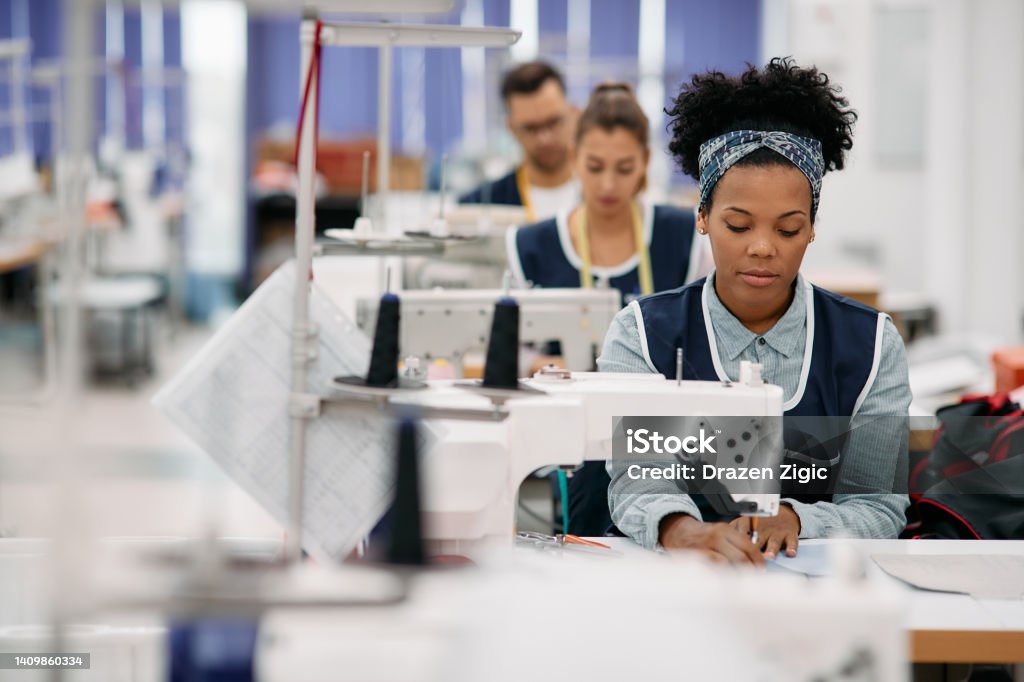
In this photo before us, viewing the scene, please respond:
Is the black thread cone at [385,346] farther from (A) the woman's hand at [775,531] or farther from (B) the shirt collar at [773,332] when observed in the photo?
(B) the shirt collar at [773,332]

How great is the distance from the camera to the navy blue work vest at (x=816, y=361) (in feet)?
5.47

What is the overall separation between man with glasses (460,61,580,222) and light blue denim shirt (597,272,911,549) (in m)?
1.82

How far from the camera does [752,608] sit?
0.90 metres

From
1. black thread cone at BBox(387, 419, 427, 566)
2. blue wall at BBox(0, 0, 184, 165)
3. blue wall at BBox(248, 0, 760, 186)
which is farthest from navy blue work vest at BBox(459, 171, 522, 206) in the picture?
blue wall at BBox(0, 0, 184, 165)

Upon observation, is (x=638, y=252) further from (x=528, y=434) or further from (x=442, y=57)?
(x=442, y=57)

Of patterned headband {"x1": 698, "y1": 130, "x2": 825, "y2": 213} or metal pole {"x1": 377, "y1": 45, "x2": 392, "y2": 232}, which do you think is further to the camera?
metal pole {"x1": 377, "y1": 45, "x2": 392, "y2": 232}

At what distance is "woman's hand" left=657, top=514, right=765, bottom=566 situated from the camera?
4.64ft

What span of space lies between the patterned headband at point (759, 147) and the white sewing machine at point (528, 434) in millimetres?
341

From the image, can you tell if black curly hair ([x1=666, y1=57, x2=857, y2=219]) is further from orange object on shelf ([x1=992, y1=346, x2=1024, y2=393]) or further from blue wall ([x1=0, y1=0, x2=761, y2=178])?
blue wall ([x1=0, y1=0, x2=761, y2=178])

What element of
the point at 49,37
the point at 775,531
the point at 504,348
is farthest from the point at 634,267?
the point at 49,37

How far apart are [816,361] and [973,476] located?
423 mm

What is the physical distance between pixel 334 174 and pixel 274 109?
36.8 inches

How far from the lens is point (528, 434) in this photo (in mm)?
1385

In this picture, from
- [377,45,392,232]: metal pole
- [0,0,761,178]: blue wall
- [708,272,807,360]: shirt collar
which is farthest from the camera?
[0,0,761,178]: blue wall
